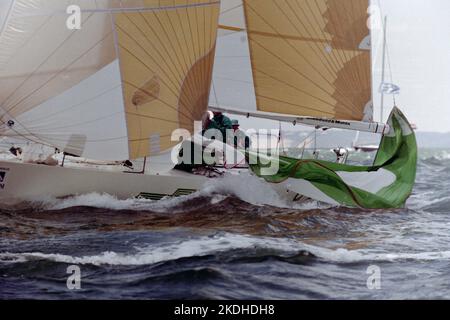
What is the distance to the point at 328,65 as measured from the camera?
1235 centimetres

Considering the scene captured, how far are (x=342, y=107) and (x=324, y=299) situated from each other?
7.34m

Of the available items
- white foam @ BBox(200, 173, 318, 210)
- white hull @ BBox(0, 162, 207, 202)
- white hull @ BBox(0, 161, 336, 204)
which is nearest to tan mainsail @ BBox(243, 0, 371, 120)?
white foam @ BBox(200, 173, 318, 210)

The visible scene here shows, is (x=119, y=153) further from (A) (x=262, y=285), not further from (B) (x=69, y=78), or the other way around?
(A) (x=262, y=285)

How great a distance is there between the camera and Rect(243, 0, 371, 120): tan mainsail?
1220cm

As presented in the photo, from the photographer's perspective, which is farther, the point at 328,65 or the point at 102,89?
the point at 328,65

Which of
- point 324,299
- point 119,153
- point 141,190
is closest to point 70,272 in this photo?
point 324,299

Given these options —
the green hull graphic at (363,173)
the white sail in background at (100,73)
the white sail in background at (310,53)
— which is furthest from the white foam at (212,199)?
the white sail in background at (310,53)

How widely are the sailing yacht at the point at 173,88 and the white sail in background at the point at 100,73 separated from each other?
0.02m

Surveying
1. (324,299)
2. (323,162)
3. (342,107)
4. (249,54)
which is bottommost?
(324,299)

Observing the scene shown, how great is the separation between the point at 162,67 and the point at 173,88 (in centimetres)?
41

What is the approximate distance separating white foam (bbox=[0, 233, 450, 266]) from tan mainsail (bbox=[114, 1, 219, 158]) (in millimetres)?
2685

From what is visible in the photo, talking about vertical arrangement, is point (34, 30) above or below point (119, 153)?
above

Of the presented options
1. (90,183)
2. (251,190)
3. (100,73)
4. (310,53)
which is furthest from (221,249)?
(310,53)

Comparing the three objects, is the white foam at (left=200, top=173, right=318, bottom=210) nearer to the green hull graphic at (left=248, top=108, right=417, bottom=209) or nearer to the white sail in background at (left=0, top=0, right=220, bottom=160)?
the green hull graphic at (left=248, top=108, right=417, bottom=209)
